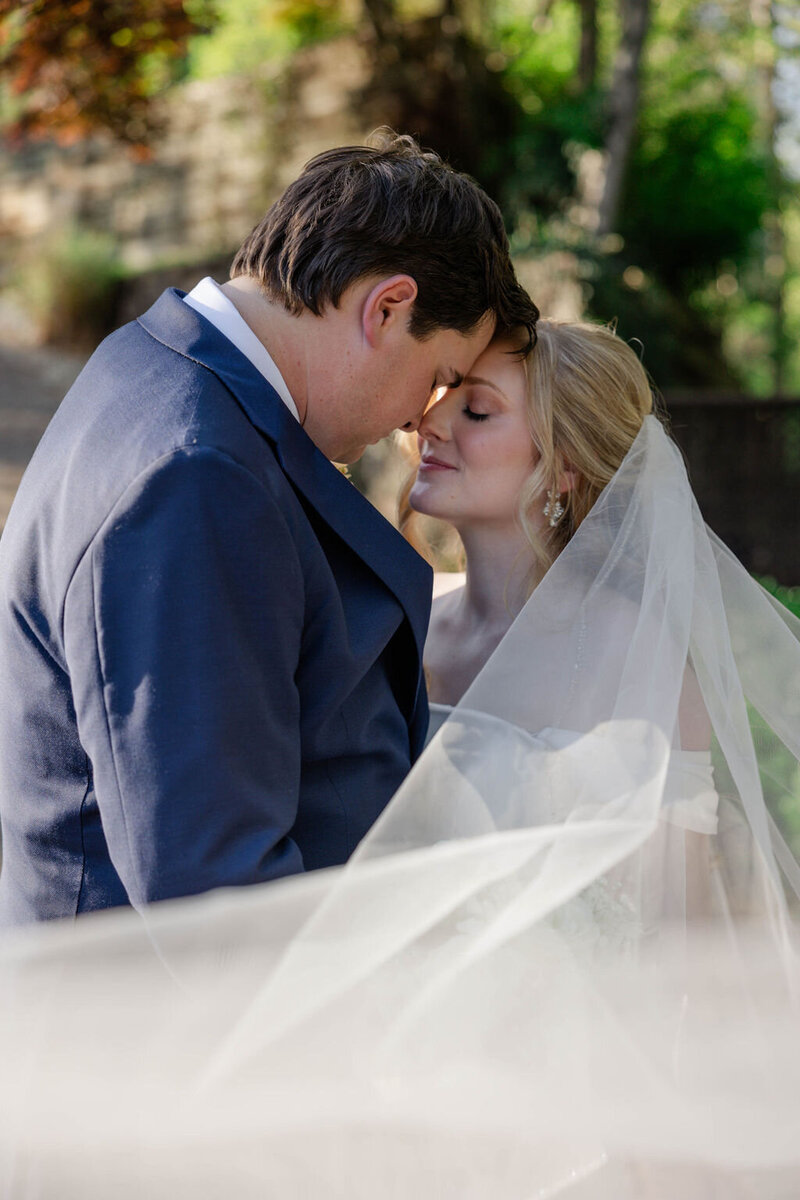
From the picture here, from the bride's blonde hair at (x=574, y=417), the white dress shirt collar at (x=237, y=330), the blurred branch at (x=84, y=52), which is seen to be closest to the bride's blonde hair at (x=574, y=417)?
the bride's blonde hair at (x=574, y=417)

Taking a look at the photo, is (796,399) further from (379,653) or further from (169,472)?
(169,472)

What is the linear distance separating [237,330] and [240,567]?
0.46 meters

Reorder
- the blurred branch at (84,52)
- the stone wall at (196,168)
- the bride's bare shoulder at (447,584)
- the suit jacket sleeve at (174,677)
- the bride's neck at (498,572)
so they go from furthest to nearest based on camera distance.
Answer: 1. the stone wall at (196,168)
2. the blurred branch at (84,52)
3. the bride's bare shoulder at (447,584)
4. the bride's neck at (498,572)
5. the suit jacket sleeve at (174,677)

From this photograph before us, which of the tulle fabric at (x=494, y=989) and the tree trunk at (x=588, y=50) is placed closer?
the tulle fabric at (x=494, y=989)

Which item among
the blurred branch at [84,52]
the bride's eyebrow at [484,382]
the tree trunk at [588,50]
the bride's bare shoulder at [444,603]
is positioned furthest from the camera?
the tree trunk at [588,50]

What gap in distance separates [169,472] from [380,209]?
61cm

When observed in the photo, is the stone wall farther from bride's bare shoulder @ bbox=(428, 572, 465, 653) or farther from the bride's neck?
the bride's neck

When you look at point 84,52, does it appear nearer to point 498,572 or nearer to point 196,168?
point 498,572

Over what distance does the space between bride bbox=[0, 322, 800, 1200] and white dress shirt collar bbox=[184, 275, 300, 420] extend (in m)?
0.62

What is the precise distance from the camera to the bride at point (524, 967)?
1.29 metres

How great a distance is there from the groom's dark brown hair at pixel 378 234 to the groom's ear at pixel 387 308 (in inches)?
0.8

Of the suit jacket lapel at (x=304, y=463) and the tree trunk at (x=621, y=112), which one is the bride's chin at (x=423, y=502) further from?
the tree trunk at (x=621, y=112)

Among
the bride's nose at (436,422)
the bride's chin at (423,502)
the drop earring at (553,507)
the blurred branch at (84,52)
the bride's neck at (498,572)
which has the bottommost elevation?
the bride's neck at (498,572)

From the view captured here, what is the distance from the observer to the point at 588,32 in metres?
8.21
